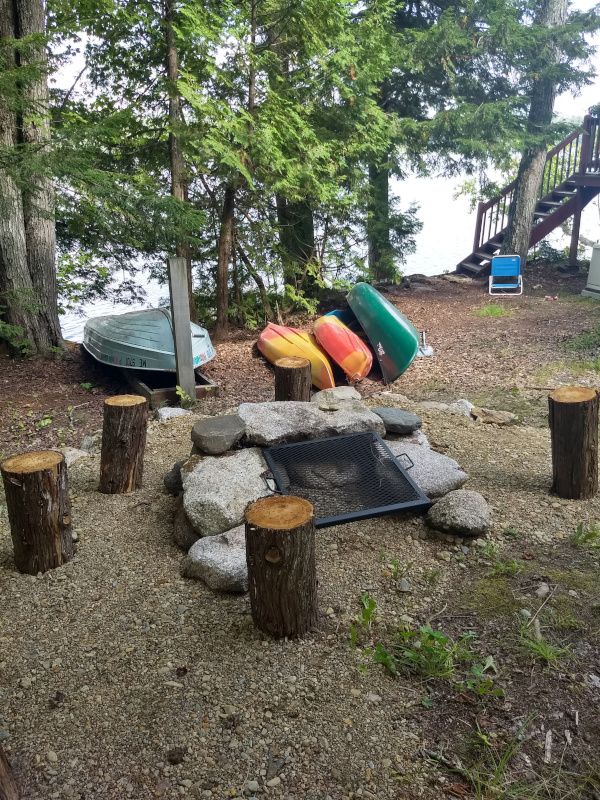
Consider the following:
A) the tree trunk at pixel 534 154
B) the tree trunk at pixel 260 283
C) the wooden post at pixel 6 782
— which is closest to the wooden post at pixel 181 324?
the tree trunk at pixel 260 283

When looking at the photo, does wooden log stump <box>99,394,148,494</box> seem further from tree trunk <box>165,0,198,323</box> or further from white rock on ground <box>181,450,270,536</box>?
tree trunk <box>165,0,198,323</box>

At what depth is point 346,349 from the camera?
7242 millimetres

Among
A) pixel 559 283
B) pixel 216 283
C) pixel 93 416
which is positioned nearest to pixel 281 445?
pixel 93 416

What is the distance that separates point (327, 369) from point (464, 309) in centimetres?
434

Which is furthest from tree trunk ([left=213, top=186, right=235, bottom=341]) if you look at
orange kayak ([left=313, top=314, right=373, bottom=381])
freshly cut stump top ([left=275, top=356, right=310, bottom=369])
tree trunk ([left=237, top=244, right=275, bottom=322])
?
freshly cut stump top ([left=275, top=356, right=310, bottom=369])

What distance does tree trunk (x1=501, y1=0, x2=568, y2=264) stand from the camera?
1101 centimetres

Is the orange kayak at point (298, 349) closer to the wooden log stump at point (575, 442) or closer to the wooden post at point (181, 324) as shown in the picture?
the wooden post at point (181, 324)

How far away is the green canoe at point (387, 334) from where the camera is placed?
7312 millimetres

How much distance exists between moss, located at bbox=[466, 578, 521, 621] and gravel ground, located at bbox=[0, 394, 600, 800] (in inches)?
5.1

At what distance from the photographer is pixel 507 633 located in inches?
94.0

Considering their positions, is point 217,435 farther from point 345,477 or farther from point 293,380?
point 293,380

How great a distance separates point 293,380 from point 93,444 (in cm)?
178

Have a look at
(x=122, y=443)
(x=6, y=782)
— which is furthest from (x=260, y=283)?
(x=6, y=782)

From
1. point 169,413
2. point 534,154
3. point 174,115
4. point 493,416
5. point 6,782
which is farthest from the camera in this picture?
point 534,154
